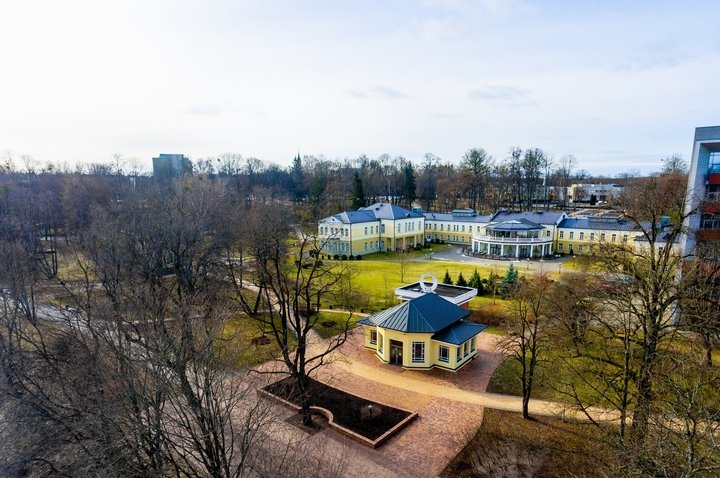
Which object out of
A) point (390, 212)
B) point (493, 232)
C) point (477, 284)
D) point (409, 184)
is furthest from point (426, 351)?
point (409, 184)

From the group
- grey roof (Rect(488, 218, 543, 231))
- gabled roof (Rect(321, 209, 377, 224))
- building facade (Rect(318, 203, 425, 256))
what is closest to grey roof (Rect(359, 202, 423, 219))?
building facade (Rect(318, 203, 425, 256))

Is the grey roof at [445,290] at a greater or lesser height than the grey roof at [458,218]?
lesser

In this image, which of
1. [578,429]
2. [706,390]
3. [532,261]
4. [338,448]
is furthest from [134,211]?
[532,261]

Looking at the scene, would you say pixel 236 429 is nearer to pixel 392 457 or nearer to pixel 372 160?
pixel 392 457

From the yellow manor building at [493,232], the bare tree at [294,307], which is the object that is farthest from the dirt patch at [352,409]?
the yellow manor building at [493,232]

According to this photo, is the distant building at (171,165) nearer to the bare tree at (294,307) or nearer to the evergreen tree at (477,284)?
the bare tree at (294,307)
